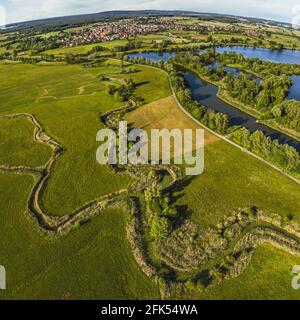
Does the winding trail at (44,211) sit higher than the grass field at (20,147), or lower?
lower

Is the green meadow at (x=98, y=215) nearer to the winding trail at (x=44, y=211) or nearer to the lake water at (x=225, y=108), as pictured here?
the winding trail at (x=44, y=211)

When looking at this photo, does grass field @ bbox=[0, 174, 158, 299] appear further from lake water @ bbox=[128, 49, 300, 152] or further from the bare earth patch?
lake water @ bbox=[128, 49, 300, 152]

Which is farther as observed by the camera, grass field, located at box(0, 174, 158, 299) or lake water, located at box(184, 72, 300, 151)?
lake water, located at box(184, 72, 300, 151)

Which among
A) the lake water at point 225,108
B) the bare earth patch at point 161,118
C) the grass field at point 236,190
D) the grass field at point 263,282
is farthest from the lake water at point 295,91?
the grass field at point 263,282

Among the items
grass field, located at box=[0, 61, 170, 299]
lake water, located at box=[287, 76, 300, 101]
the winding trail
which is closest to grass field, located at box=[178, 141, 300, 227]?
grass field, located at box=[0, 61, 170, 299]

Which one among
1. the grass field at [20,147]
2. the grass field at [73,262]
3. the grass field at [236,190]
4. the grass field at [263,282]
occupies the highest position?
the grass field at [20,147]

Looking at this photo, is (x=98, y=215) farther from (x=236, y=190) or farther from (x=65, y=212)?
(x=236, y=190)
